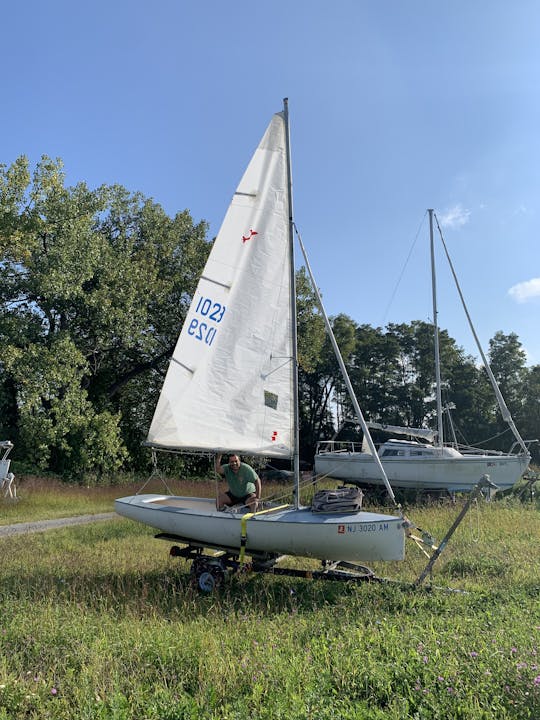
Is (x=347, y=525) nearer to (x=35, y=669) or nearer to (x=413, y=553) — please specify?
(x=413, y=553)

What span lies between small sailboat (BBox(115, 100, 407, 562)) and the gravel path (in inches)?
187

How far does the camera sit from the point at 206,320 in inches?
373

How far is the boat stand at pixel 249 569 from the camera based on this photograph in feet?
24.1

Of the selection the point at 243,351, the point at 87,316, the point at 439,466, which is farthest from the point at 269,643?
the point at 87,316

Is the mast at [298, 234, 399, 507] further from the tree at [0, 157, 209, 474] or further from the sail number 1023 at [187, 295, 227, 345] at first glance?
the tree at [0, 157, 209, 474]

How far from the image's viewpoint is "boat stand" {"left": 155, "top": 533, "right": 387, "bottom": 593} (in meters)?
7.34

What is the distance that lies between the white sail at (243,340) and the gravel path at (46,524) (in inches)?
221

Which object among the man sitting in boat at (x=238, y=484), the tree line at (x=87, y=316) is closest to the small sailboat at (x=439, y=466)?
the tree line at (x=87, y=316)

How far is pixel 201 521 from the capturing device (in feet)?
26.2

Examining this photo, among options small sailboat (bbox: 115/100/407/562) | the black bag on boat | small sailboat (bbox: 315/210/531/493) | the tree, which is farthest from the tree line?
the black bag on boat

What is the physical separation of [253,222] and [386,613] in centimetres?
665

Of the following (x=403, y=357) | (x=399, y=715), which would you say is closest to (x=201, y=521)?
(x=399, y=715)

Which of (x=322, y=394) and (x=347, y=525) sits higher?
(x=322, y=394)

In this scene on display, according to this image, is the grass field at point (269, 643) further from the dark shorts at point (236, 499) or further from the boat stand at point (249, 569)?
the dark shorts at point (236, 499)
